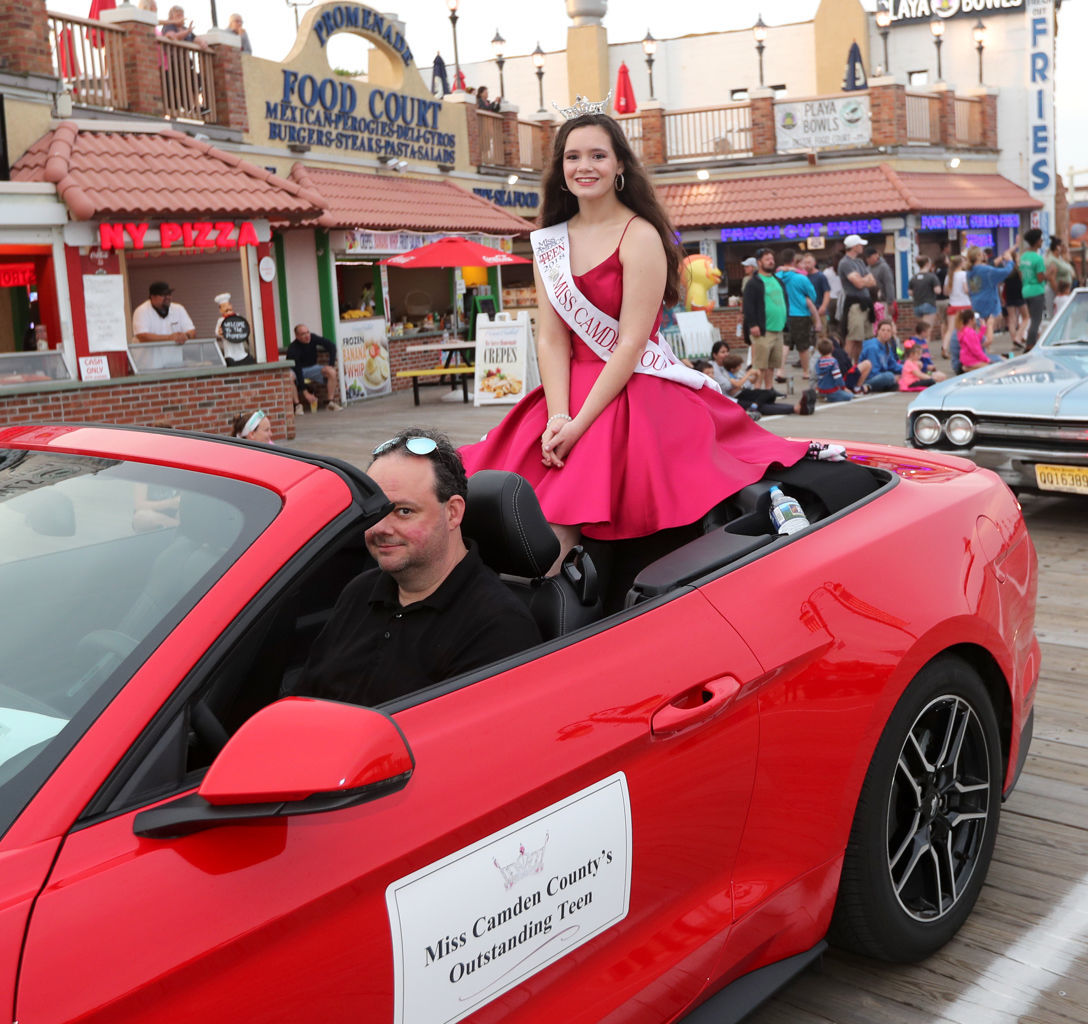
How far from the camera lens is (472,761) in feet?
6.31

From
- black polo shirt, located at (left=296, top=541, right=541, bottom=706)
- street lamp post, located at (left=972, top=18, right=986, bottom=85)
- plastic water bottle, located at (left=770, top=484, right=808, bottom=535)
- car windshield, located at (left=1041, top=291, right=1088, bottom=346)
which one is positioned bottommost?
black polo shirt, located at (left=296, top=541, right=541, bottom=706)

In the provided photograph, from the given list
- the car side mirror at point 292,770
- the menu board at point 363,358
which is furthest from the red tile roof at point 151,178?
the car side mirror at point 292,770

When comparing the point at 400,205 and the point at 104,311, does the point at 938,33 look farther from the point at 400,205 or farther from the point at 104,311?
the point at 104,311

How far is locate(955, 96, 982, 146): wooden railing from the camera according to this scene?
34.2 metres

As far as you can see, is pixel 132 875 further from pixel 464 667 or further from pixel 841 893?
pixel 841 893

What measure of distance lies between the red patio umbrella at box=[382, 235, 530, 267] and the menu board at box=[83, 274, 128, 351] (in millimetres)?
6219

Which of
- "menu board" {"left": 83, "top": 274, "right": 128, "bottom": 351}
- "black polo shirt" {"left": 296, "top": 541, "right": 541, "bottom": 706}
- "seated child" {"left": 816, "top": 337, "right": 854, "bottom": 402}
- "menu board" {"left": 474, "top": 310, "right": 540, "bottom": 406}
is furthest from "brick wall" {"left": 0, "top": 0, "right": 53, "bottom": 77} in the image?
"black polo shirt" {"left": 296, "top": 541, "right": 541, "bottom": 706}

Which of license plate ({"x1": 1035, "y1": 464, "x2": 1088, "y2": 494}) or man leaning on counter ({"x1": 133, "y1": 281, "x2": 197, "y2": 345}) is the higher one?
man leaning on counter ({"x1": 133, "y1": 281, "x2": 197, "y2": 345})

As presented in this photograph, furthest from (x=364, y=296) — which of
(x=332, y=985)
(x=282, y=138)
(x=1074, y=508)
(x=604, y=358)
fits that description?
(x=332, y=985)

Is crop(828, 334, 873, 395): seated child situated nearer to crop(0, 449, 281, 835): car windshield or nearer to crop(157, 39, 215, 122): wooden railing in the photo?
crop(157, 39, 215, 122): wooden railing

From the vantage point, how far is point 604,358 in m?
3.71

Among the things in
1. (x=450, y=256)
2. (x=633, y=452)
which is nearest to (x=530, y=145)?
(x=450, y=256)

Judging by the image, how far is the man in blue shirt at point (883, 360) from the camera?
16844 mm

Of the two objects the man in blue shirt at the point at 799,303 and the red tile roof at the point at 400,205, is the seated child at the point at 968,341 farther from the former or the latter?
the red tile roof at the point at 400,205
